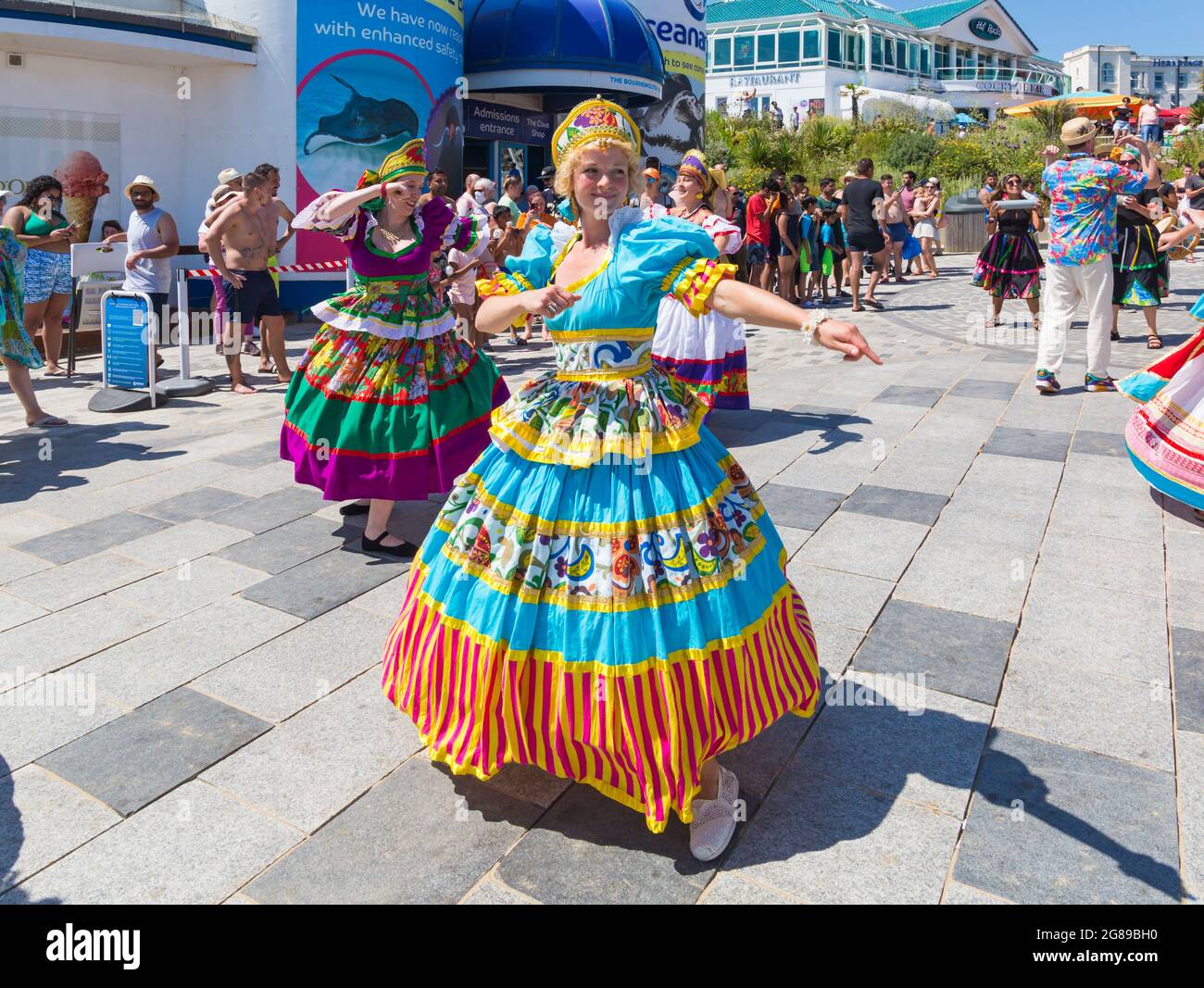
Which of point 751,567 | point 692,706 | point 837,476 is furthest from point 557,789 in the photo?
point 837,476

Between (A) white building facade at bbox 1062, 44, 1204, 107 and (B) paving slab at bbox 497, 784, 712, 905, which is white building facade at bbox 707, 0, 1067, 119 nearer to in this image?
(A) white building facade at bbox 1062, 44, 1204, 107

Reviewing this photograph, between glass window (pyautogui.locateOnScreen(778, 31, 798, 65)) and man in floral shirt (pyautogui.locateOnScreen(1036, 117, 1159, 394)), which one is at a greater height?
glass window (pyautogui.locateOnScreen(778, 31, 798, 65))

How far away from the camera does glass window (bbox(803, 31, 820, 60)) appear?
50125 mm

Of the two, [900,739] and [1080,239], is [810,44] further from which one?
[900,739]

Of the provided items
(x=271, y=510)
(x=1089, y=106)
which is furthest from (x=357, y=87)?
(x=1089, y=106)

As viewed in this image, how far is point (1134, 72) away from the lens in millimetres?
103062

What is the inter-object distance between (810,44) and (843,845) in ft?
178

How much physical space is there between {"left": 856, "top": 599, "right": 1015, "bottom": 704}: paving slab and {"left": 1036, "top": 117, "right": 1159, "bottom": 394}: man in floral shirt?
5.12 meters

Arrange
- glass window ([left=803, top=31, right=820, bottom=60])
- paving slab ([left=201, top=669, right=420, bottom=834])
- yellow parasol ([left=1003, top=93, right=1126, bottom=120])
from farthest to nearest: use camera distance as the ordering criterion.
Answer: glass window ([left=803, top=31, right=820, bottom=60]) → yellow parasol ([left=1003, top=93, right=1126, bottom=120]) → paving slab ([left=201, top=669, right=420, bottom=834])

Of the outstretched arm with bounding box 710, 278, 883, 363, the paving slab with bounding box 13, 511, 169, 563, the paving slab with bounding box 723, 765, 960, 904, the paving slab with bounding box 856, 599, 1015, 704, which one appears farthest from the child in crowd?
the paving slab with bounding box 723, 765, 960, 904

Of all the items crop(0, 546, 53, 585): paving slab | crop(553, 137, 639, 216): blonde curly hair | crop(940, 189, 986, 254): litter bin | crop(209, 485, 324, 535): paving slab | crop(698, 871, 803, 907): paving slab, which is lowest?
crop(698, 871, 803, 907): paving slab

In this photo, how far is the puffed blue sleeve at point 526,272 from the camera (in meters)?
3.10

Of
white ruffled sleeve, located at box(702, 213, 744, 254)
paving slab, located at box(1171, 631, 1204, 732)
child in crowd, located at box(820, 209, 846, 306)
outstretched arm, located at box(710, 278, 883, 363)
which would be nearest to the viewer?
outstretched arm, located at box(710, 278, 883, 363)
